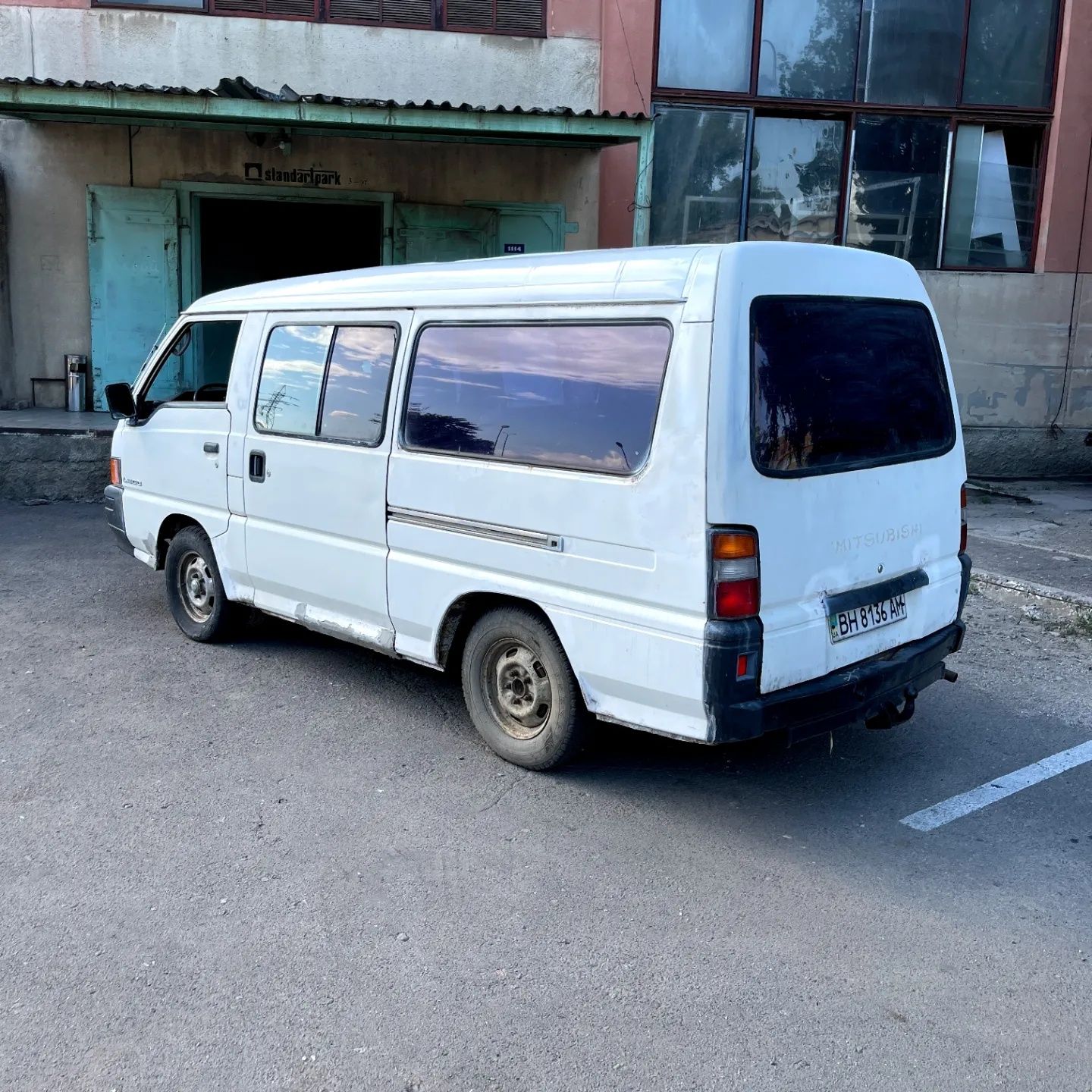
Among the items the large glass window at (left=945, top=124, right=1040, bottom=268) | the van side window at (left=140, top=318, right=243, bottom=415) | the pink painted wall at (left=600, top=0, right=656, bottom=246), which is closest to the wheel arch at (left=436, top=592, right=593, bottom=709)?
the van side window at (left=140, top=318, right=243, bottom=415)

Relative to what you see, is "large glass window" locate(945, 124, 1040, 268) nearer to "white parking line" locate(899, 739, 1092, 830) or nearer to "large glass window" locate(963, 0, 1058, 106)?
"large glass window" locate(963, 0, 1058, 106)

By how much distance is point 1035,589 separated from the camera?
738cm

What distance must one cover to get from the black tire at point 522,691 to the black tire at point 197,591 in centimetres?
195

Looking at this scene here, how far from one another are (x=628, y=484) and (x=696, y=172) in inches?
363

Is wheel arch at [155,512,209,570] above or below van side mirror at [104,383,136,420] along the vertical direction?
below

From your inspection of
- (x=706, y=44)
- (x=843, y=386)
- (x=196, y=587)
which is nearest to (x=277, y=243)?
(x=706, y=44)

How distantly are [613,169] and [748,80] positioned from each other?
5.72 feet

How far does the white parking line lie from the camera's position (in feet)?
14.1

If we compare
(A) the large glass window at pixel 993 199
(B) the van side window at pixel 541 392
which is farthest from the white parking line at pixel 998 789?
(A) the large glass window at pixel 993 199

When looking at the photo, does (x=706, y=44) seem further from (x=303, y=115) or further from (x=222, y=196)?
(x=222, y=196)

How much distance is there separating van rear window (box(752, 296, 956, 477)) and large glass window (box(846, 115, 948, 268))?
8.44m

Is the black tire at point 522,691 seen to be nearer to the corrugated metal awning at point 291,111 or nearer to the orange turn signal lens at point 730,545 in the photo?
the orange turn signal lens at point 730,545

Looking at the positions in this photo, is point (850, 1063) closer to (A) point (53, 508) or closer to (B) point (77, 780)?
(B) point (77, 780)

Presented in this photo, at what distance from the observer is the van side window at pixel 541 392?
398cm
